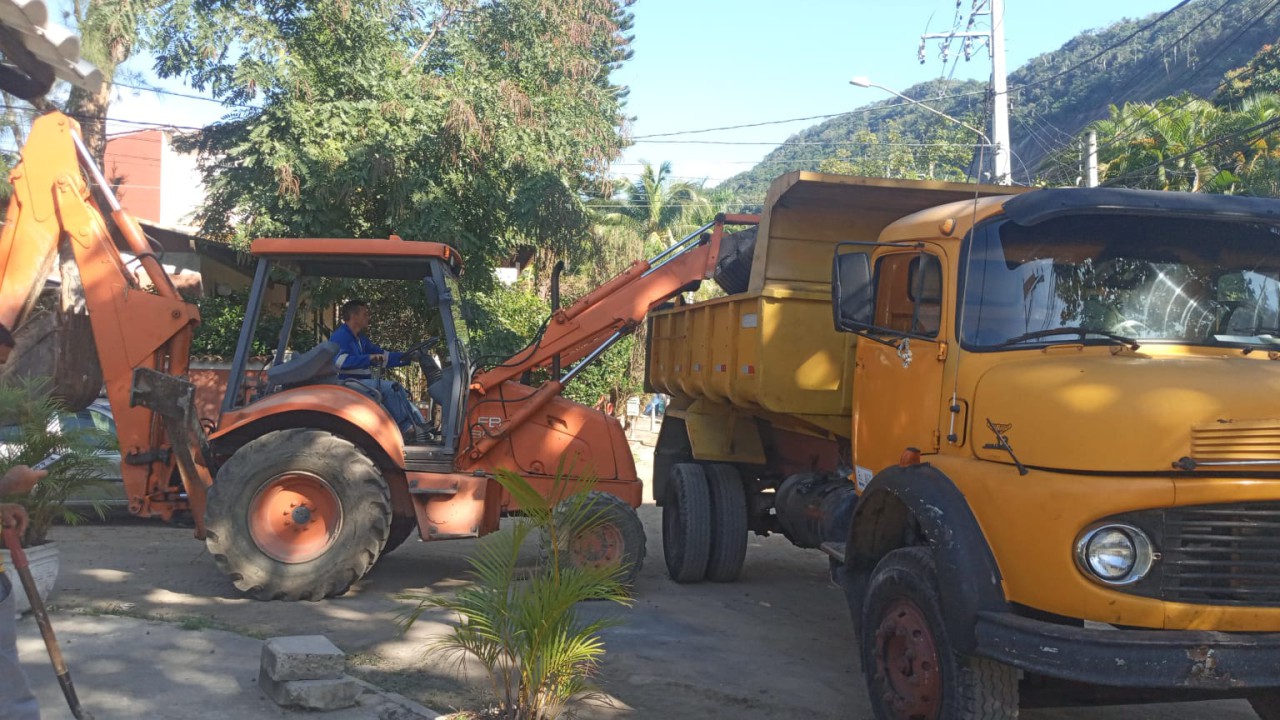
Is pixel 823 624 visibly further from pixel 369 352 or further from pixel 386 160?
pixel 386 160

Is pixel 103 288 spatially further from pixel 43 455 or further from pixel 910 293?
pixel 910 293

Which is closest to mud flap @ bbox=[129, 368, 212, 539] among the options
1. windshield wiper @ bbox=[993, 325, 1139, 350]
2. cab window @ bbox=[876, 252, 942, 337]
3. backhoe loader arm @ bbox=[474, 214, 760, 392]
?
backhoe loader arm @ bbox=[474, 214, 760, 392]

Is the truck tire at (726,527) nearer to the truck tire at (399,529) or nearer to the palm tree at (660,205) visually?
the truck tire at (399,529)

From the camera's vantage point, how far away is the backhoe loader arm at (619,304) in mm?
→ 8828

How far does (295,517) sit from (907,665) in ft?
15.5

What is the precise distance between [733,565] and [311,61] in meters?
9.14

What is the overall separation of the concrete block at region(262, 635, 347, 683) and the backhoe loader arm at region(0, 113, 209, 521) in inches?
118

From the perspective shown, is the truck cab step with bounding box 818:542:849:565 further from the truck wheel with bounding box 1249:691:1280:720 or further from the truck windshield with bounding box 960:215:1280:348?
the truck wheel with bounding box 1249:691:1280:720

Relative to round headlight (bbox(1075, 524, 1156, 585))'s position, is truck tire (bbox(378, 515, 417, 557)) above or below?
below

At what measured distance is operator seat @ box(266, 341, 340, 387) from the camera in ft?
26.4

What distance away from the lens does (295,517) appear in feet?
25.1

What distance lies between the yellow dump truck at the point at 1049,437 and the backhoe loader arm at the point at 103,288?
451 cm

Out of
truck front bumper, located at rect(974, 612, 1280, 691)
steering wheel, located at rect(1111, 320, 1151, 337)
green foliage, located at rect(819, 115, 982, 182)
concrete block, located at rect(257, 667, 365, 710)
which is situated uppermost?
green foliage, located at rect(819, 115, 982, 182)

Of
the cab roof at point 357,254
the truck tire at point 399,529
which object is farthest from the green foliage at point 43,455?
the truck tire at point 399,529
